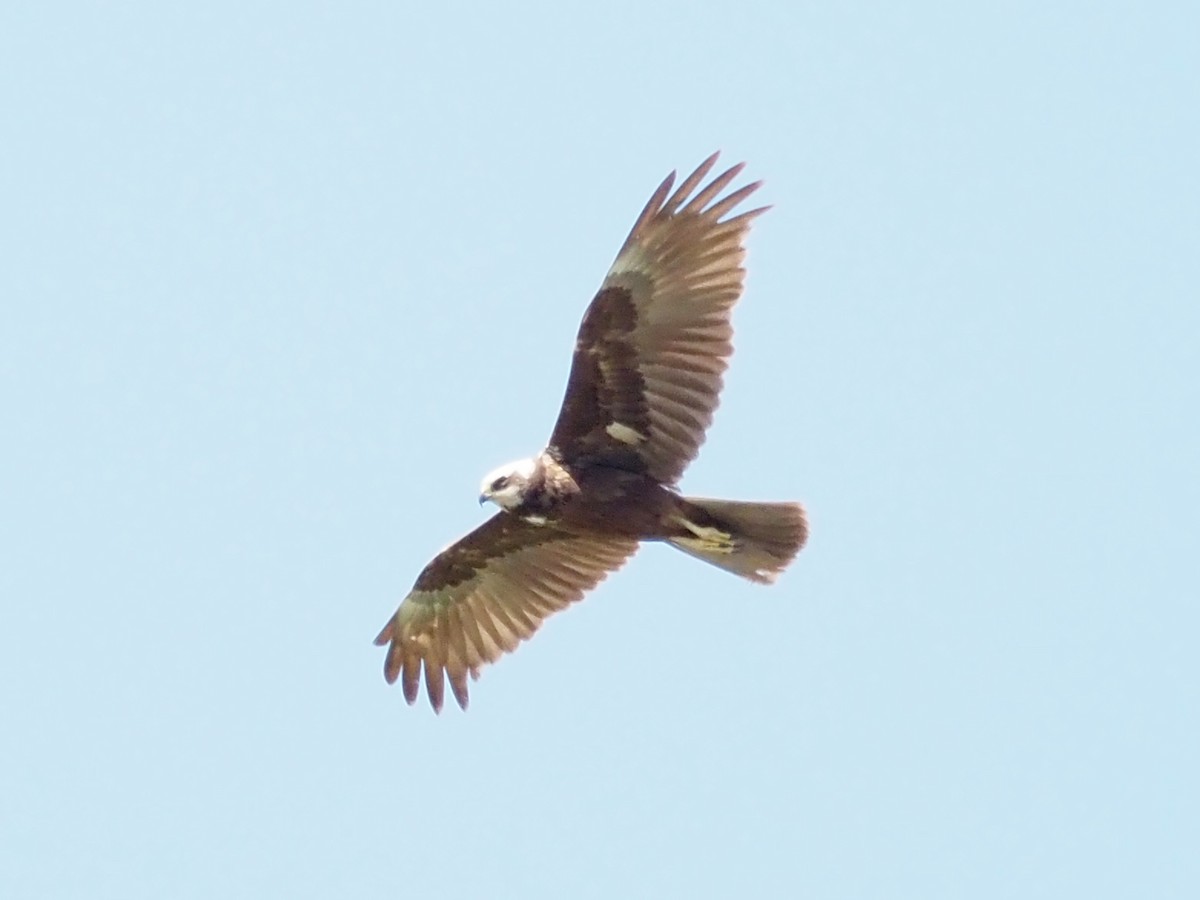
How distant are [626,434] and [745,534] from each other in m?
0.97

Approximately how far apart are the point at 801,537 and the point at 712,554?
1.87 ft

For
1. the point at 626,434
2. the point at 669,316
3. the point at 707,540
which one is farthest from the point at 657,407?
the point at 707,540

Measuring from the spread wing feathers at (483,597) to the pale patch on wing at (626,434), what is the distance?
1241 mm

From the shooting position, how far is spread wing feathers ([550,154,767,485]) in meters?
12.3

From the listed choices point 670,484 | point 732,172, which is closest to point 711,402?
point 670,484

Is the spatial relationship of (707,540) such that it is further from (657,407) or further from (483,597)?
(483,597)

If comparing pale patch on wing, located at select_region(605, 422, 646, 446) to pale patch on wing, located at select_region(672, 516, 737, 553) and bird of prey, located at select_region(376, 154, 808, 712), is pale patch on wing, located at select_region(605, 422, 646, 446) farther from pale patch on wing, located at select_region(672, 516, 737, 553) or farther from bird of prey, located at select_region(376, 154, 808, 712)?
pale patch on wing, located at select_region(672, 516, 737, 553)

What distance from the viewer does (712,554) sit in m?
13.0

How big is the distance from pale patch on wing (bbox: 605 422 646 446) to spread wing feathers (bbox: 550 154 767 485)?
40 millimetres

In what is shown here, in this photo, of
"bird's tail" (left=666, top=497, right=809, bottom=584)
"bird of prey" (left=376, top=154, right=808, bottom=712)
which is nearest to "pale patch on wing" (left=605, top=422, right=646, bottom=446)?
"bird of prey" (left=376, top=154, right=808, bottom=712)

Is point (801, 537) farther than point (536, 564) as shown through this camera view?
No

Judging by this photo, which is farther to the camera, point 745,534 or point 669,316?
point 745,534

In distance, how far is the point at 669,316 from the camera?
484 inches

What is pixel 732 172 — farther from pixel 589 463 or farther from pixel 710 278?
pixel 589 463
